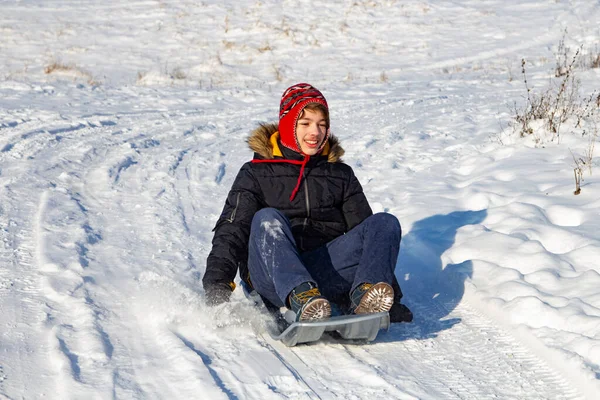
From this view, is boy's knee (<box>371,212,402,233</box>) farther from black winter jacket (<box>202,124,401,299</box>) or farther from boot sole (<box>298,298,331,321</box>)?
boot sole (<box>298,298,331,321</box>)

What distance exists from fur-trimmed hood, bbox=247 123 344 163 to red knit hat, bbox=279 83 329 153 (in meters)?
0.06

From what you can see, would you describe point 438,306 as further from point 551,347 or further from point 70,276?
point 70,276

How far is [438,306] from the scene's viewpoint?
353 centimetres

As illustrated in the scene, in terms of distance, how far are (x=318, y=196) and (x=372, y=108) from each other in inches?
221

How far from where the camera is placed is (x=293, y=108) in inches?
132

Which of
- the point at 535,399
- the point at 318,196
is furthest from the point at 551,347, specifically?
the point at 318,196

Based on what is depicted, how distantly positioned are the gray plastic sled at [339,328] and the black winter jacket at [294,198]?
0.40m

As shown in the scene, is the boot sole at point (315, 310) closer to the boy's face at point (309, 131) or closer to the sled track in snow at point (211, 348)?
the sled track in snow at point (211, 348)

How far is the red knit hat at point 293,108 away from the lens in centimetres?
334

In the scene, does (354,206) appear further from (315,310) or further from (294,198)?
(315,310)

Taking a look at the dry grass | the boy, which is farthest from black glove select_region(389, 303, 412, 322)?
the dry grass

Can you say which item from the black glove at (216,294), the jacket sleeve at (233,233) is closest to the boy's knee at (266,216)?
the jacket sleeve at (233,233)

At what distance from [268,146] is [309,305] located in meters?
1.00

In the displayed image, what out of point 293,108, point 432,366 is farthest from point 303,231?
point 432,366
